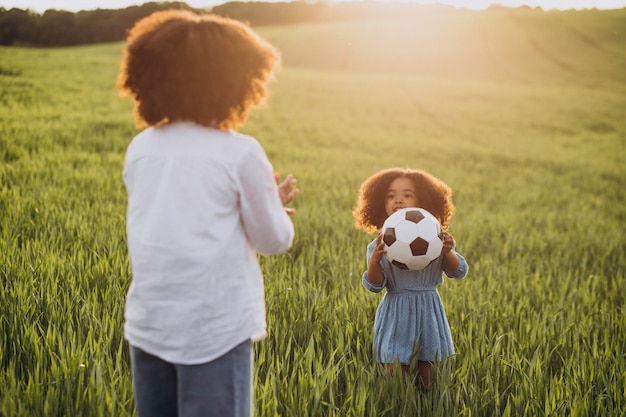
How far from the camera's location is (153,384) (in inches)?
63.5

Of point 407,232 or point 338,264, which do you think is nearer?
point 407,232

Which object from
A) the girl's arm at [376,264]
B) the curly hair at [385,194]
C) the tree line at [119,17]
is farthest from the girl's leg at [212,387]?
the curly hair at [385,194]

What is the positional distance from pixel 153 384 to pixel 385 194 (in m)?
1.50

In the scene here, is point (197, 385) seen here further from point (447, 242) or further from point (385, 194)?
point (385, 194)

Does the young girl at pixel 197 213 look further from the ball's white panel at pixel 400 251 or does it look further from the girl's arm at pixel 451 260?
the girl's arm at pixel 451 260

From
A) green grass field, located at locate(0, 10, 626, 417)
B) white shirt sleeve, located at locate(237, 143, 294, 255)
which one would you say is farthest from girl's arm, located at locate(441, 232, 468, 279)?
white shirt sleeve, located at locate(237, 143, 294, 255)

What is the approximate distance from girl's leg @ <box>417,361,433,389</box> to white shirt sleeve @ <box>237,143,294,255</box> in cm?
123

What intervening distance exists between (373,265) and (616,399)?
1426 millimetres

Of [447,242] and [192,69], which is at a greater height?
[192,69]

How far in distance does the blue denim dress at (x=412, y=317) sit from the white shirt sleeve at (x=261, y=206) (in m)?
0.91

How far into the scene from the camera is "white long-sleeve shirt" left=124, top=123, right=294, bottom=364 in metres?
1.47

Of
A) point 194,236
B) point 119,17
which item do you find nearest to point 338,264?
point 194,236

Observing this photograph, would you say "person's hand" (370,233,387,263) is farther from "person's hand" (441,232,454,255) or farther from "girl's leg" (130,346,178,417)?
"girl's leg" (130,346,178,417)

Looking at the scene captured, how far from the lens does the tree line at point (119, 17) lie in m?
13.9
